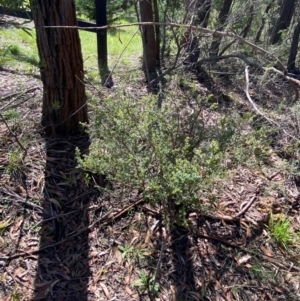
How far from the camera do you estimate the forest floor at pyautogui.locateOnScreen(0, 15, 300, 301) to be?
2393 mm

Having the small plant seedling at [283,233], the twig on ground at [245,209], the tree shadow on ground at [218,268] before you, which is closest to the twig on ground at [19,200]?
the tree shadow on ground at [218,268]

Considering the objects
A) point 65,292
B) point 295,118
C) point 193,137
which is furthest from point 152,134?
point 295,118

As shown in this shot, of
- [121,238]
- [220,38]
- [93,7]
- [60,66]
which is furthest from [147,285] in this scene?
[93,7]

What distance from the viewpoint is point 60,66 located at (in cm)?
301

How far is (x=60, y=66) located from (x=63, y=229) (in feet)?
4.57

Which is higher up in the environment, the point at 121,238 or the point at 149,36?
the point at 149,36

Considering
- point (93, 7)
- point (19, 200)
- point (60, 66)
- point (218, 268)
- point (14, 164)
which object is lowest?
point (218, 268)

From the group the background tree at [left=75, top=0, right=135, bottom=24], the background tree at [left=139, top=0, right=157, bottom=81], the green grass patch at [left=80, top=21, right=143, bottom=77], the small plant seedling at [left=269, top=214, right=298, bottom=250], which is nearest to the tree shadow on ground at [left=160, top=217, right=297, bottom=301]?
the small plant seedling at [left=269, top=214, right=298, bottom=250]

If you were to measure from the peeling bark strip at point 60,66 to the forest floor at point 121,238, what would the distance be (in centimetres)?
21

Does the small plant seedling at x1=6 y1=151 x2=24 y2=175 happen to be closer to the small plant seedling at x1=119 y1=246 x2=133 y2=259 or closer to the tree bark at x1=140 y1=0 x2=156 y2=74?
the small plant seedling at x1=119 y1=246 x2=133 y2=259

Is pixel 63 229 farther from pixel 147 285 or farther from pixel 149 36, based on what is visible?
pixel 149 36

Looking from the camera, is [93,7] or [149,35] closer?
[149,35]

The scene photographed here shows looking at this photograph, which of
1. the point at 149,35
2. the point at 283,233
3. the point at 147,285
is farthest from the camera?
the point at 149,35

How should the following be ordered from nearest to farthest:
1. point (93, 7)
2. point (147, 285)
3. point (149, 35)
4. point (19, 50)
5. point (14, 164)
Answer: point (147, 285) → point (14, 164) → point (19, 50) → point (149, 35) → point (93, 7)
